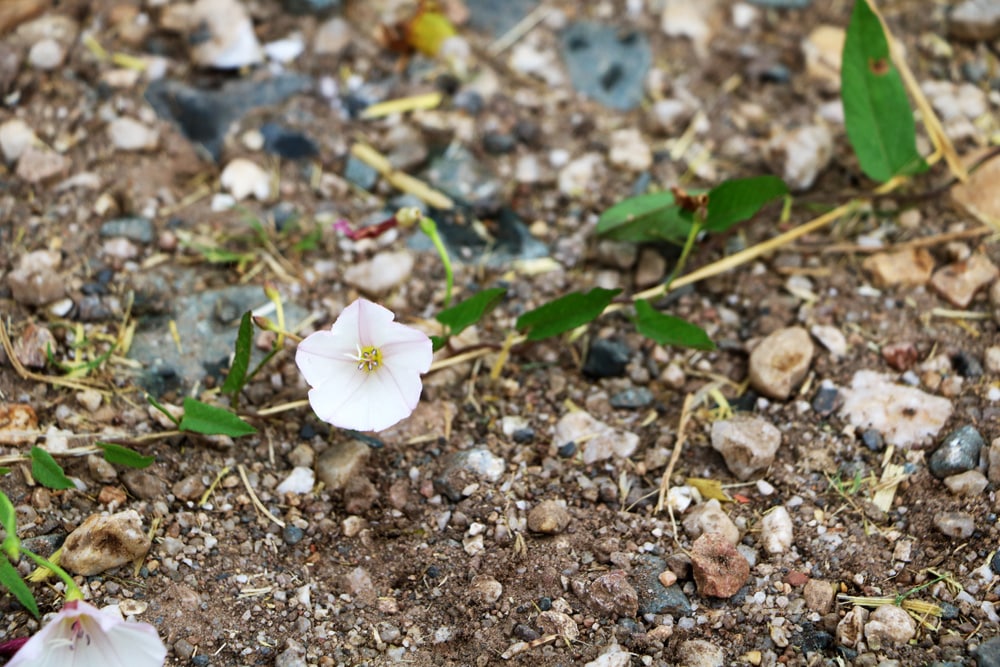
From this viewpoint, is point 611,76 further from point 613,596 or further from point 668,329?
point 613,596

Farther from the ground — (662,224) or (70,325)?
(662,224)

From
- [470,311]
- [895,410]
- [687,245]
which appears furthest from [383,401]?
[895,410]

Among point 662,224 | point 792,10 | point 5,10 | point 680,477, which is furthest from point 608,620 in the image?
point 5,10

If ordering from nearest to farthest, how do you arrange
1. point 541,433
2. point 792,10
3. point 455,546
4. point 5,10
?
1. point 455,546
2. point 541,433
3. point 5,10
4. point 792,10

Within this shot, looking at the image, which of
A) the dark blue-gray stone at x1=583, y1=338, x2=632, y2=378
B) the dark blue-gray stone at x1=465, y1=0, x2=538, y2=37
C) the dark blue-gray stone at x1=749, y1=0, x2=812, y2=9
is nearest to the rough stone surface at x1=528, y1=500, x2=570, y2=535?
the dark blue-gray stone at x1=583, y1=338, x2=632, y2=378

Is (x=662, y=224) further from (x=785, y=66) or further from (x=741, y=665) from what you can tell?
(x=741, y=665)

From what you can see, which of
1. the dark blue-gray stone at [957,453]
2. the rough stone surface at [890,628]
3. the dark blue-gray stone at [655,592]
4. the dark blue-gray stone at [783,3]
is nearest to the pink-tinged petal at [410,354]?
the dark blue-gray stone at [655,592]
